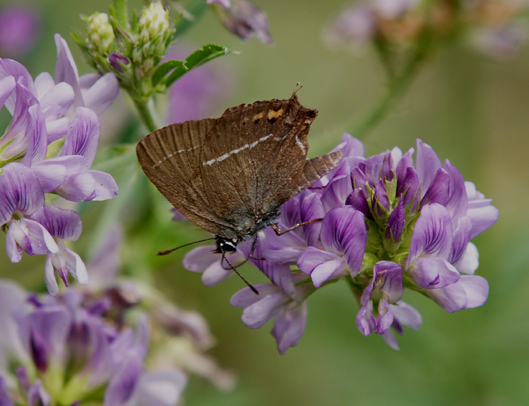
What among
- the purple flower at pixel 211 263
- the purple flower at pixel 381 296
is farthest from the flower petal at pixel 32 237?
the purple flower at pixel 381 296

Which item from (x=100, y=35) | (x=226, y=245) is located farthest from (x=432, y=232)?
(x=100, y=35)

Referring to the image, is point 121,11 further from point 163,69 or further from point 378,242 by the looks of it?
point 378,242

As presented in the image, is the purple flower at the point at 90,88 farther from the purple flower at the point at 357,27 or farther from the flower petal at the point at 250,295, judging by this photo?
the purple flower at the point at 357,27

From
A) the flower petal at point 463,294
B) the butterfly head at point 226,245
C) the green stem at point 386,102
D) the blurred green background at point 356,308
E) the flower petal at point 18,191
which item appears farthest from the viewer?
the blurred green background at point 356,308

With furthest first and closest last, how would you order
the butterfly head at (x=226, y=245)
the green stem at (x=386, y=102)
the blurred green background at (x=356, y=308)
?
the blurred green background at (x=356, y=308) < the green stem at (x=386, y=102) < the butterfly head at (x=226, y=245)

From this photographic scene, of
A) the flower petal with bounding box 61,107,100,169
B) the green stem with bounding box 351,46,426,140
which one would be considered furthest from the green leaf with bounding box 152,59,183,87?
the green stem with bounding box 351,46,426,140

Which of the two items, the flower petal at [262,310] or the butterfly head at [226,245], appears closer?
the flower petal at [262,310]

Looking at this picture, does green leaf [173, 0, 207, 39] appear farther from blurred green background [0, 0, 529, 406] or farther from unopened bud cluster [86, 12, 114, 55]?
blurred green background [0, 0, 529, 406]
